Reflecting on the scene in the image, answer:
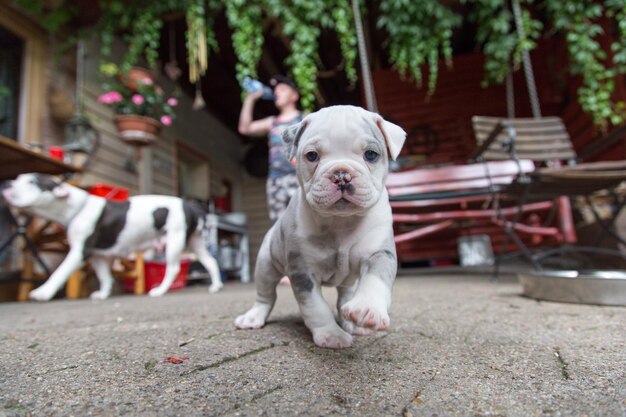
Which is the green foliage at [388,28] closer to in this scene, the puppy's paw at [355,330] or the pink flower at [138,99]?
the pink flower at [138,99]

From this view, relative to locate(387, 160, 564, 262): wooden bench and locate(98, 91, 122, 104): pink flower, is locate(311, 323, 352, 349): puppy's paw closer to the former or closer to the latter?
locate(387, 160, 564, 262): wooden bench

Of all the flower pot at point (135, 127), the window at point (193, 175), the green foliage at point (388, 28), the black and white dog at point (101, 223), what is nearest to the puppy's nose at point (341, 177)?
the black and white dog at point (101, 223)

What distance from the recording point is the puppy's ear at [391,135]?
0.98 metres

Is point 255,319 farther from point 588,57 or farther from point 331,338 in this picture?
point 588,57

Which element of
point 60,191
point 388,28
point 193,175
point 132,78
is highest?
point 388,28

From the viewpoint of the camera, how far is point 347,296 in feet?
4.00

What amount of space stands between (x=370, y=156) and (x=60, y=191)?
2659mm

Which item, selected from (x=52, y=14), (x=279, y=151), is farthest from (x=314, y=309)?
(x=52, y=14)

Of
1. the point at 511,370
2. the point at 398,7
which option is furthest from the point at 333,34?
the point at 511,370

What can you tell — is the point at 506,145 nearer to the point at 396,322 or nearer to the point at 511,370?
the point at 396,322

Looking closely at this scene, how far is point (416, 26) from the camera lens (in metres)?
3.70

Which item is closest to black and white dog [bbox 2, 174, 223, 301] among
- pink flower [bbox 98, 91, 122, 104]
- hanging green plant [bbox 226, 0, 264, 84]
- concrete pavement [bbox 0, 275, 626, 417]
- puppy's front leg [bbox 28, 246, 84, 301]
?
puppy's front leg [bbox 28, 246, 84, 301]

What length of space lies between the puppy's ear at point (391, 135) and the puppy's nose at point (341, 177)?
182 millimetres

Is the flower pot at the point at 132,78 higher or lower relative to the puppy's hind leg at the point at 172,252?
higher
